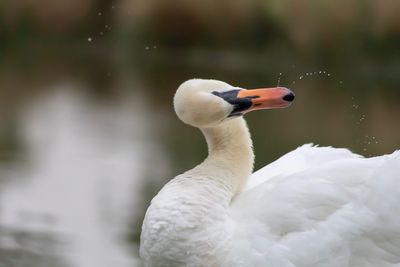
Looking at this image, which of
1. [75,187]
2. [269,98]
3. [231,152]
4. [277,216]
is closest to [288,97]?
[269,98]

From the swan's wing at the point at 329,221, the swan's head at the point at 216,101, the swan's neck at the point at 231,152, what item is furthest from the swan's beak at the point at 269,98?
the swan's wing at the point at 329,221

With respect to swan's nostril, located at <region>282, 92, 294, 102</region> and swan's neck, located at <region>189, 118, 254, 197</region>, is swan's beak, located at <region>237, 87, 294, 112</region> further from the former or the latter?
swan's neck, located at <region>189, 118, 254, 197</region>

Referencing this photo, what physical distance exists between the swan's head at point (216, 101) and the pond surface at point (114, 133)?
283 cm

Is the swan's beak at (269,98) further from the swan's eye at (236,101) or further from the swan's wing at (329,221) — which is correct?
the swan's wing at (329,221)

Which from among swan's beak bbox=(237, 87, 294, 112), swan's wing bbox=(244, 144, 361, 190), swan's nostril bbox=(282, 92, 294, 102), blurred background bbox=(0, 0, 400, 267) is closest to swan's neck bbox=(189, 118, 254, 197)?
swan's wing bbox=(244, 144, 361, 190)

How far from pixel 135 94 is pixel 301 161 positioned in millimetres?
11546

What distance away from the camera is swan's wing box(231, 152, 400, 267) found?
4219mm

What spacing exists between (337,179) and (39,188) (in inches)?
220

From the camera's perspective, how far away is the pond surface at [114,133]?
26.8 feet

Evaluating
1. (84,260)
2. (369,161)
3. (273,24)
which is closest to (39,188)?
(84,260)

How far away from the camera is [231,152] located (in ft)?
15.6

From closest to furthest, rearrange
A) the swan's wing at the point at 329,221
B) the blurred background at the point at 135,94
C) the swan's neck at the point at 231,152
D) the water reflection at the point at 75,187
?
the swan's wing at the point at 329,221 → the swan's neck at the point at 231,152 → the water reflection at the point at 75,187 → the blurred background at the point at 135,94

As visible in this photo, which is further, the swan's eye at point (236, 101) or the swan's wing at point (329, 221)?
the swan's eye at point (236, 101)

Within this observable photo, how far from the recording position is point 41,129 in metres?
12.8
